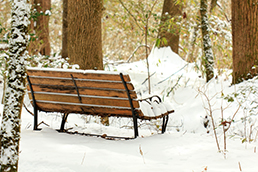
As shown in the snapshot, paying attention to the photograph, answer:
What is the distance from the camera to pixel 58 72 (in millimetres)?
4109

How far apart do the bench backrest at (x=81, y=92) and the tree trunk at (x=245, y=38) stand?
3.47 metres

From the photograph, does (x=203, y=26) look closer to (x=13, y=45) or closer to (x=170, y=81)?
(x=170, y=81)

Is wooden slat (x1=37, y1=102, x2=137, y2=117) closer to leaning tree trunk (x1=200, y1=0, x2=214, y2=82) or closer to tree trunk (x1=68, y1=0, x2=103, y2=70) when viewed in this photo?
tree trunk (x1=68, y1=0, x2=103, y2=70)

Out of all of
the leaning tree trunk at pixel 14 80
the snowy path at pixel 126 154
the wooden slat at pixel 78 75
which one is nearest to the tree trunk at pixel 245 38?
the snowy path at pixel 126 154

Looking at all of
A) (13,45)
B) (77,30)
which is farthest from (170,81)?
(13,45)

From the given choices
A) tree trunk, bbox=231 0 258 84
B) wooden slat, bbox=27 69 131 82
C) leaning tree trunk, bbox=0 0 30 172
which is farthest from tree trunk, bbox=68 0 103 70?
leaning tree trunk, bbox=0 0 30 172

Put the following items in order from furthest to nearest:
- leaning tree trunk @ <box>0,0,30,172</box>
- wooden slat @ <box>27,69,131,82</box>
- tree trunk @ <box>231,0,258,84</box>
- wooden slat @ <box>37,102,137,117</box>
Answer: tree trunk @ <box>231,0,258,84</box> < wooden slat @ <box>37,102,137,117</box> < wooden slat @ <box>27,69,131,82</box> < leaning tree trunk @ <box>0,0,30,172</box>

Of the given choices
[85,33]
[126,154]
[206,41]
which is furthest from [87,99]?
[206,41]

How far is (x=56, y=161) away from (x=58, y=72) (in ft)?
4.61

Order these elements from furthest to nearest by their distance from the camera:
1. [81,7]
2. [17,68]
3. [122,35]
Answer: [122,35]
[81,7]
[17,68]

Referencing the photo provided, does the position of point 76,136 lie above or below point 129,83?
below

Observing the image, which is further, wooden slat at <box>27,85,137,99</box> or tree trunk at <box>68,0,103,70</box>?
tree trunk at <box>68,0,103,70</box>

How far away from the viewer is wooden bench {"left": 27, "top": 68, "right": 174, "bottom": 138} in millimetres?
3928

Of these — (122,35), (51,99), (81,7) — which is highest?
(122,35)
